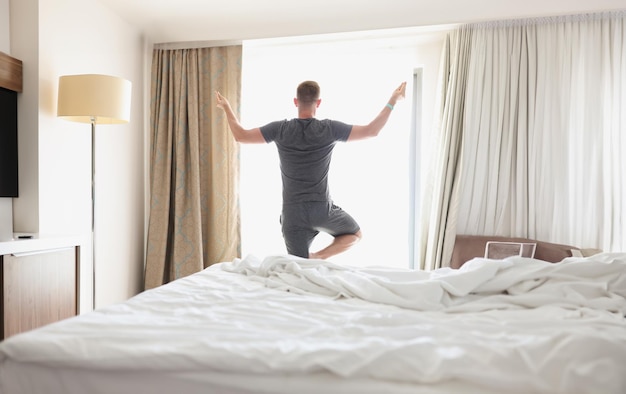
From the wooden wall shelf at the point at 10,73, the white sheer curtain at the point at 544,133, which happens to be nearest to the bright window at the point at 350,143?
the white sheer curtain at the point at 544,133

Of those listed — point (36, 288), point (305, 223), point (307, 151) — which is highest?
point (307, 151)

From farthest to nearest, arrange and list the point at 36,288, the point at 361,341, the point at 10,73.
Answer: the point at 10,73, the point at 36,288, the point at 361,341

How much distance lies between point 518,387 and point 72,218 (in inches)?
116

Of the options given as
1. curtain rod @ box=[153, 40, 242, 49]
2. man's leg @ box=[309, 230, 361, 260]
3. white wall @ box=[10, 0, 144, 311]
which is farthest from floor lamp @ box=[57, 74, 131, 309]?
man's leg @ box=[309, 230, 361, 260]

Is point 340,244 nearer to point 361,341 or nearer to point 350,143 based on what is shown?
point 350,143

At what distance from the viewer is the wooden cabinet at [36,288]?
2.23m

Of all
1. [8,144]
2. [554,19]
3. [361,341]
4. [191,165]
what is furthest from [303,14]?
[361,341]

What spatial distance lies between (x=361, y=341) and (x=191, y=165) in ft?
9.74

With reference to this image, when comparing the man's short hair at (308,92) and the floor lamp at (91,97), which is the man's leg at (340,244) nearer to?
the man's short hair at (308,92)

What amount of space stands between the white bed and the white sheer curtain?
69.3 inches

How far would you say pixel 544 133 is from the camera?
10.5 feet

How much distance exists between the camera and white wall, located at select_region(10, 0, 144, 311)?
273 cm

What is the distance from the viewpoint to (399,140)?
147 inches

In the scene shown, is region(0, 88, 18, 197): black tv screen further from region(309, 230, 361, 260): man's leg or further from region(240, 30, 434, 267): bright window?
region(309, 230, 361, 260): man's leg
